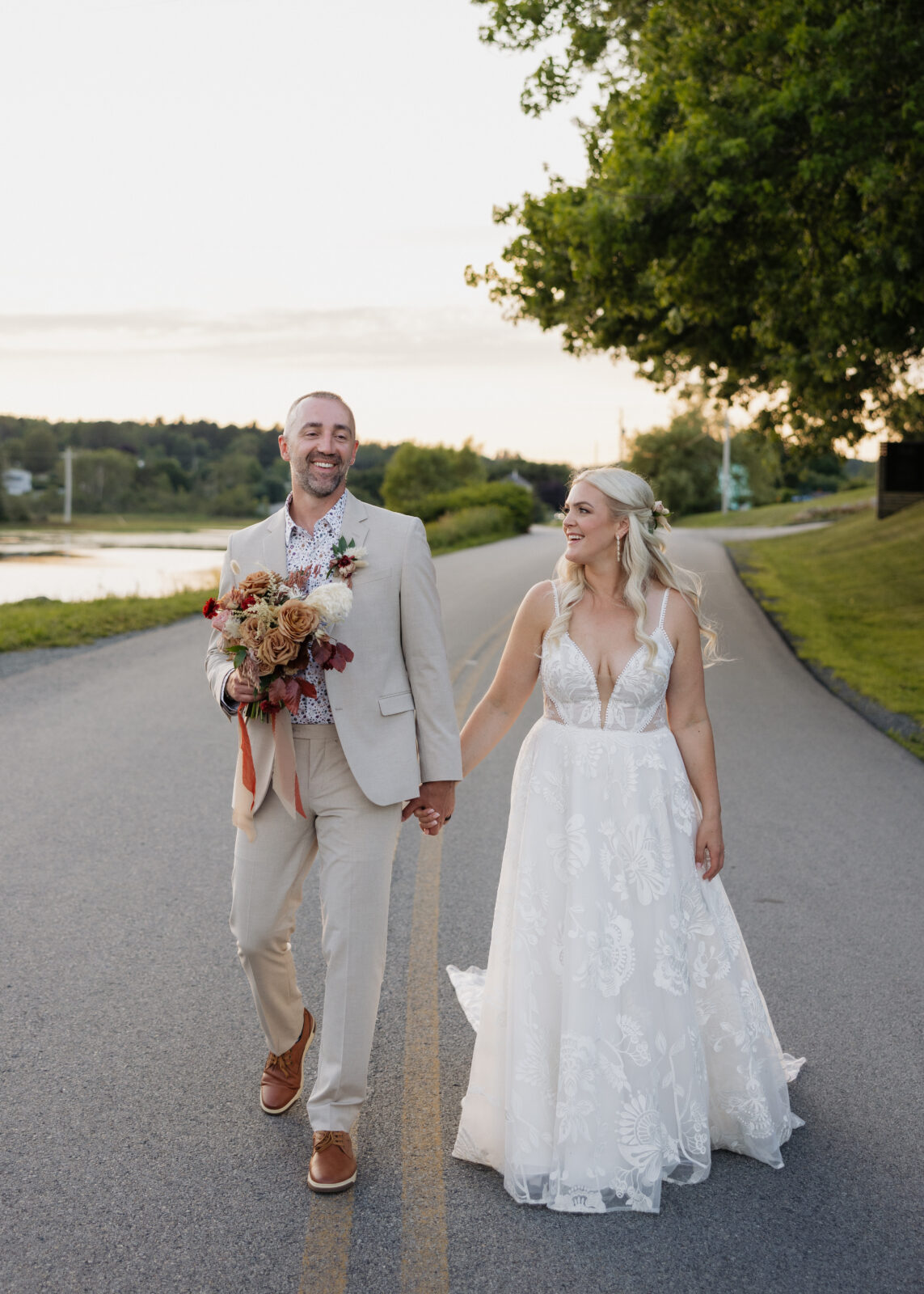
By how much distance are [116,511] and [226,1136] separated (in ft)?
252

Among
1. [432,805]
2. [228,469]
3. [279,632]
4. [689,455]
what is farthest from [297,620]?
[689,455]

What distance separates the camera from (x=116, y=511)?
76562mm

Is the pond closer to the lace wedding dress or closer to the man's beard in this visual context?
the man's beard

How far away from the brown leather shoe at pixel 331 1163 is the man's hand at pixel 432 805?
0.98m

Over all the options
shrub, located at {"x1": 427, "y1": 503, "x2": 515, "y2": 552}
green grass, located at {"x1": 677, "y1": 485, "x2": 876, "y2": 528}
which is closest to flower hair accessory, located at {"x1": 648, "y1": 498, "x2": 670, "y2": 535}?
shrub, located at {"x1": 427, "y1": 503, "x2": 515, "y2": 552}

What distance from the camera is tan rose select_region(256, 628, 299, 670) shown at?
3.39 m

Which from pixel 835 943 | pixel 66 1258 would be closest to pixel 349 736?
pixel 66 1258

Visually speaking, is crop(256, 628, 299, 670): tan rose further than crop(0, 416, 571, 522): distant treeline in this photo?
No

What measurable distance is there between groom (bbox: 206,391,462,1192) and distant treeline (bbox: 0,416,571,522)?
6841 cm

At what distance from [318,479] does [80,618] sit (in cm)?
1573

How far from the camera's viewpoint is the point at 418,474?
101 meters

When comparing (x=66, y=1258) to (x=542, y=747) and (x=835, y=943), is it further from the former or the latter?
(x=835, y=943)

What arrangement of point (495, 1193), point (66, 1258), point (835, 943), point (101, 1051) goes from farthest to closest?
point (835, 943), point (101, 1051), point (495, 1193), point (66, 1258)

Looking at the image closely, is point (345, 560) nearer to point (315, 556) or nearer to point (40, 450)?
point (315, 556)
